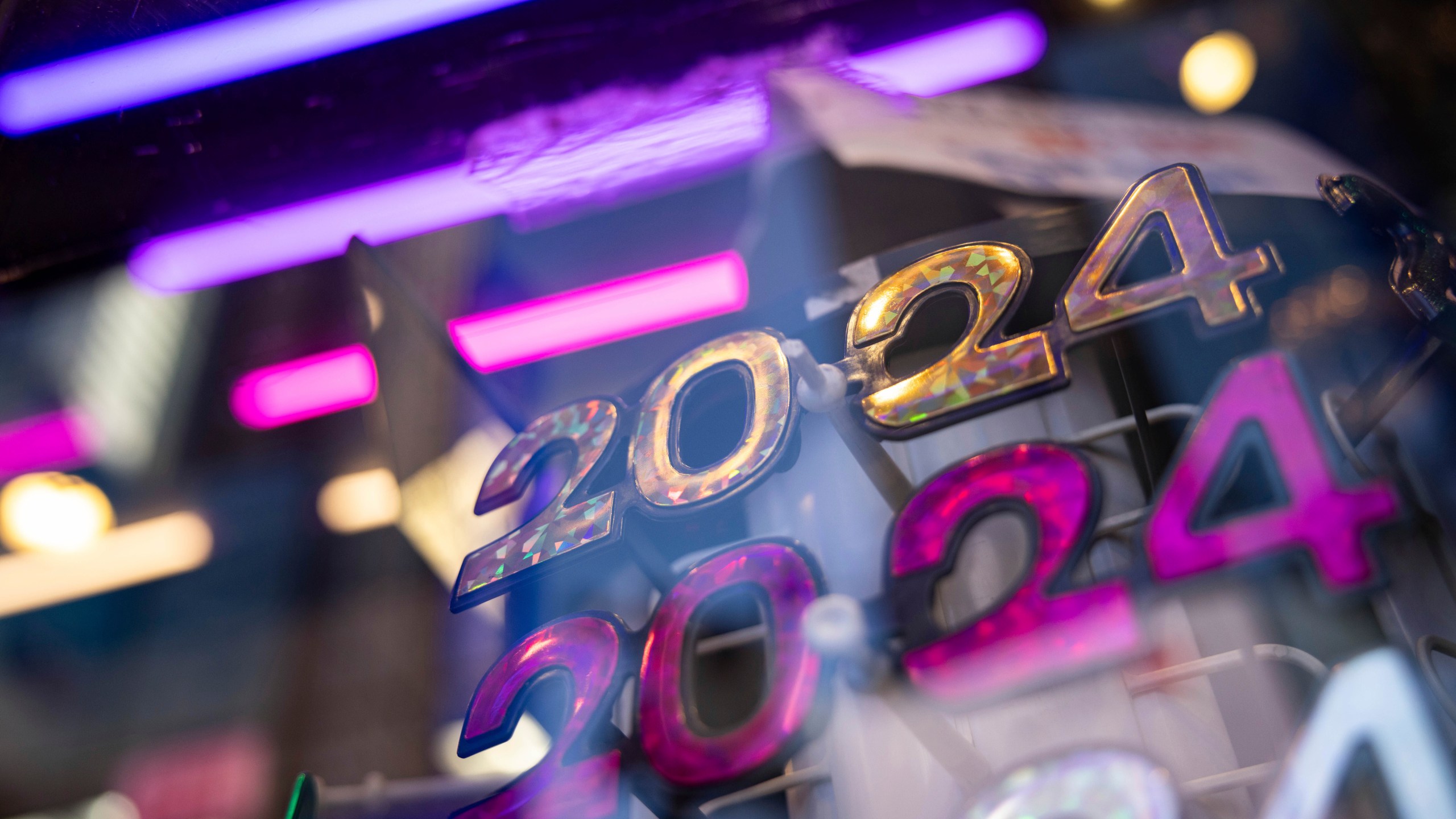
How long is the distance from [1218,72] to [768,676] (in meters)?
3.28

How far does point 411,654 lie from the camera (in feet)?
17.4

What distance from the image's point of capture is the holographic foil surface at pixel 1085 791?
1814 mm

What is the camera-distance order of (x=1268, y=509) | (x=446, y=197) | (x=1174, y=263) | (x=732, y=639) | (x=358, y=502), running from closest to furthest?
(x=1268, y=509)
(x=1174, y=263)
(x=732, y=639)
(x=446, y=197)
(x=358, y=502)

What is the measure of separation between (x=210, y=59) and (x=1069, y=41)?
301cm

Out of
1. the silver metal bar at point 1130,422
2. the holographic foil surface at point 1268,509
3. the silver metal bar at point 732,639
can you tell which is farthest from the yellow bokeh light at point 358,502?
the holographic foil surface at point 1268,509

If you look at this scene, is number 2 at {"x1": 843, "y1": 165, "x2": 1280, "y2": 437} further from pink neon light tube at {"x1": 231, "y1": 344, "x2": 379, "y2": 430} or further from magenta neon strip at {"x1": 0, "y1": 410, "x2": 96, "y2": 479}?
magenta neon strip at {"x1": 0, "y1": 410, "x2": 96, "y2": 479}

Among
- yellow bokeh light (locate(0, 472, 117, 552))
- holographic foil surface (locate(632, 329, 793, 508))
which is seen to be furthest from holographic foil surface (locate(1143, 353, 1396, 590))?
yellow bokeh light (locate(0, 472, 117, 552))

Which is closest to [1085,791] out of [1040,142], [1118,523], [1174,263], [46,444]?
[1118,523]

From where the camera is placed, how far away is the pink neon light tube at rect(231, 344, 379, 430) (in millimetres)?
4688

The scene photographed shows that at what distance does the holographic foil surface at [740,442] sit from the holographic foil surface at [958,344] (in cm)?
23

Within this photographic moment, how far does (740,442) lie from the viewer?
8.70ft

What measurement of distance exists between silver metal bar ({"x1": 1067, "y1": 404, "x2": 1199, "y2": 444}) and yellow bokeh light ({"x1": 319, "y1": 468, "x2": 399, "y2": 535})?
3743 millimetres

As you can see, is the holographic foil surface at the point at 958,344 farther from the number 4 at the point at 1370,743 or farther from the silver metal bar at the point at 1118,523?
the number 4 at the point at 1370,743

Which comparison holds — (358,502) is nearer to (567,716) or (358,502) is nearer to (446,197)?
(446,197)
